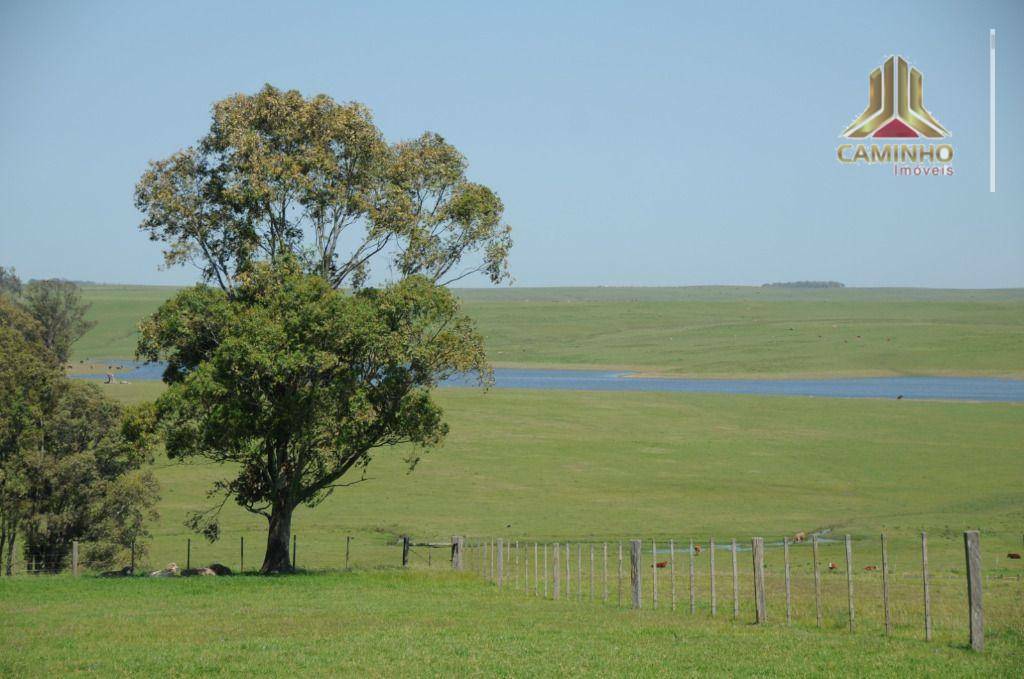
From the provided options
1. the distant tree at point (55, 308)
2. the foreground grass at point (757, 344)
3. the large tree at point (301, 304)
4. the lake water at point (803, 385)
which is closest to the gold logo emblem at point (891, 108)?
the large tree at point (301, 304)

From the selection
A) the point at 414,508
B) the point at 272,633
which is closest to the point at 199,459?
the point at 414,508

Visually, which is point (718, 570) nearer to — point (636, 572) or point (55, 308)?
point (636, 572)

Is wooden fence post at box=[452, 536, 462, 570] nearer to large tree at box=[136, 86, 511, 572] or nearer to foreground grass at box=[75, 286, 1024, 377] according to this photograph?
large tree at box=[136, 86, 511, 572]

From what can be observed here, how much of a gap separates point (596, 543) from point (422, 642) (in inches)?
877

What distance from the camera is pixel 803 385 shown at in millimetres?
112438

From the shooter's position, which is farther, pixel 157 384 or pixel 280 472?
pixel 157 384

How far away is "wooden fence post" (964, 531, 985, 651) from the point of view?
633 inches

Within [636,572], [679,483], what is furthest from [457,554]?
[679,483]

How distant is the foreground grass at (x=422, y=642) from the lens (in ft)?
52.4

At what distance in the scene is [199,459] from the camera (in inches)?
2477

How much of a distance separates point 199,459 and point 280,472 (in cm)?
3016

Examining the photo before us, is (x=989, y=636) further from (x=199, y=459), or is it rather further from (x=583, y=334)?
(x=583, y=334)

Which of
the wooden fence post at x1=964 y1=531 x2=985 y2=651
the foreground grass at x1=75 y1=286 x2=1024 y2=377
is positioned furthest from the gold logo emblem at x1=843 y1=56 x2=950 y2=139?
the foreground grass at x1=75 y1=286 x2=1024 y2=377

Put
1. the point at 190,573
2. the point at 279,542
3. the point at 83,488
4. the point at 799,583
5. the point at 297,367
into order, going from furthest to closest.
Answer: the point at 83,488 < the point at 279,542 < the point at 190,573 < the point at 297,367 < the point at 799,583
